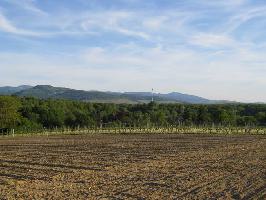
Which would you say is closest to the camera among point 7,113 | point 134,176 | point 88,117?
point 134,176

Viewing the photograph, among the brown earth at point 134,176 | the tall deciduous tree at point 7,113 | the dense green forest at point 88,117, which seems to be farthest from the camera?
the dense green forest at point 88,117

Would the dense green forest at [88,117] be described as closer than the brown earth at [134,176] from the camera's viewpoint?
No

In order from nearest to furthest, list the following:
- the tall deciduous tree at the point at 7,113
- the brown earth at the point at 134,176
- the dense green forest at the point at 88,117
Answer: the brown earth at the point at 134,176, the tall deciduous tree at the point at 7,113, the dense green forest at the point at 88,117

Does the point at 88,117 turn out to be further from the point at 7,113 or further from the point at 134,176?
the point at 134,176

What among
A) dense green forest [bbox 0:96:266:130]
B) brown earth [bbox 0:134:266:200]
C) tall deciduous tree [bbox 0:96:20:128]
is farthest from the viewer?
dense green forest [bbox 0:96:266:130]

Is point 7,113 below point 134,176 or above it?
above

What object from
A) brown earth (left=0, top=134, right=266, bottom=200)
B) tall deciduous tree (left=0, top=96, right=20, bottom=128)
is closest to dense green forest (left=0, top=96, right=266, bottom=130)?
tall deciduous tree (left=0, top=96, right=20, bottom=128)

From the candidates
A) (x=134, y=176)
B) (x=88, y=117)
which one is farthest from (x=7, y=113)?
(x=134, y=176)

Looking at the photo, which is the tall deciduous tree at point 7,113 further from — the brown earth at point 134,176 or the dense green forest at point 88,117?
the brown earth at point 134,176

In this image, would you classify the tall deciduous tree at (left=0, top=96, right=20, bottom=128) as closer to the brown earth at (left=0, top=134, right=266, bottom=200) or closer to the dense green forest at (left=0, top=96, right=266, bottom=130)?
the dense green forest at (left=0, top=96, right=266, bottom=130)

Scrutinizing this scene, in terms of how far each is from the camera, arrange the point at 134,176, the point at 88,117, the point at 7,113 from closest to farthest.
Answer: the point at 134,176, the point at 7,113, the point at 88,117

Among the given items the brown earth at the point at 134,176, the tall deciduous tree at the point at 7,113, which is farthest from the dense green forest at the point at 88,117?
the brown earth at the point at 134,176

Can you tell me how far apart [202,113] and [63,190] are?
8293 centimetres

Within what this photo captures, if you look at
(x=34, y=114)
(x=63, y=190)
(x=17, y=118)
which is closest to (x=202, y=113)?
(x=34, y=114)
